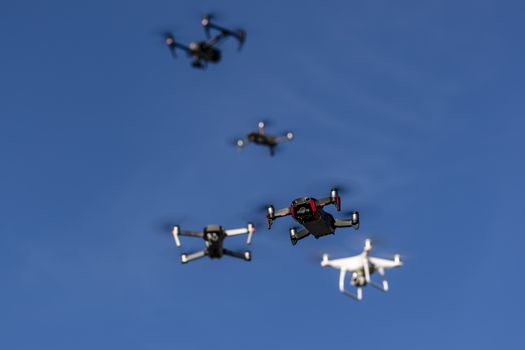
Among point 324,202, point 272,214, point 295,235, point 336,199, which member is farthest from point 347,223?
point 272,214

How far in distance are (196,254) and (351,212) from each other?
77.8 ft

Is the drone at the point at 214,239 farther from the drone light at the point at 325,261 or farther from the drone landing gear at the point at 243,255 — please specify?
the drone light at the point at 325,261

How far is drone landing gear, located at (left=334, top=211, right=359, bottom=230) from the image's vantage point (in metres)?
120

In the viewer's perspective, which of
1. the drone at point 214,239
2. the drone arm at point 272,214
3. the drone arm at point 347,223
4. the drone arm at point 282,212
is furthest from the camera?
the drone arm at point 272,214

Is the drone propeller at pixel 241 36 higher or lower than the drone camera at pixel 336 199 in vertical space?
higher

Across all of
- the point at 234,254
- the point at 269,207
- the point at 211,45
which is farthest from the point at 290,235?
the point at 211,45

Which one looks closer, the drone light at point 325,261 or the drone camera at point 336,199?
the drone light at point 325,261

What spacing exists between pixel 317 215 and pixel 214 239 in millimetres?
18227

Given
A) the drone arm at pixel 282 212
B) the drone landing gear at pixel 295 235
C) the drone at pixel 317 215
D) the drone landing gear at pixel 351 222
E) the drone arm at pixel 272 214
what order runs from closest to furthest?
the drone at pixel 317 215, the drone landing gear at pixel 351 222, the drone arm at pixel 282 212, the drone arm at pixel 272 214, the drone landing gear at pixel 295 235

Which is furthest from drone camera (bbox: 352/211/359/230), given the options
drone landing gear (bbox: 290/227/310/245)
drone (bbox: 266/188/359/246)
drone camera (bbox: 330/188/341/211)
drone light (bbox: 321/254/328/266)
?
drone light (bbox: 321/254/328/266)

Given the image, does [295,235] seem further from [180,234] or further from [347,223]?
[180,234]

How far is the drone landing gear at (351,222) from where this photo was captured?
4710 inches

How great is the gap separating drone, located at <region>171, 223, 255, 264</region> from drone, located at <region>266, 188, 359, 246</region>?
13.0 meters

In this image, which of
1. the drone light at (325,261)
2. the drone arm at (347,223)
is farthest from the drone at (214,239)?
the drone arm at (347,223)
